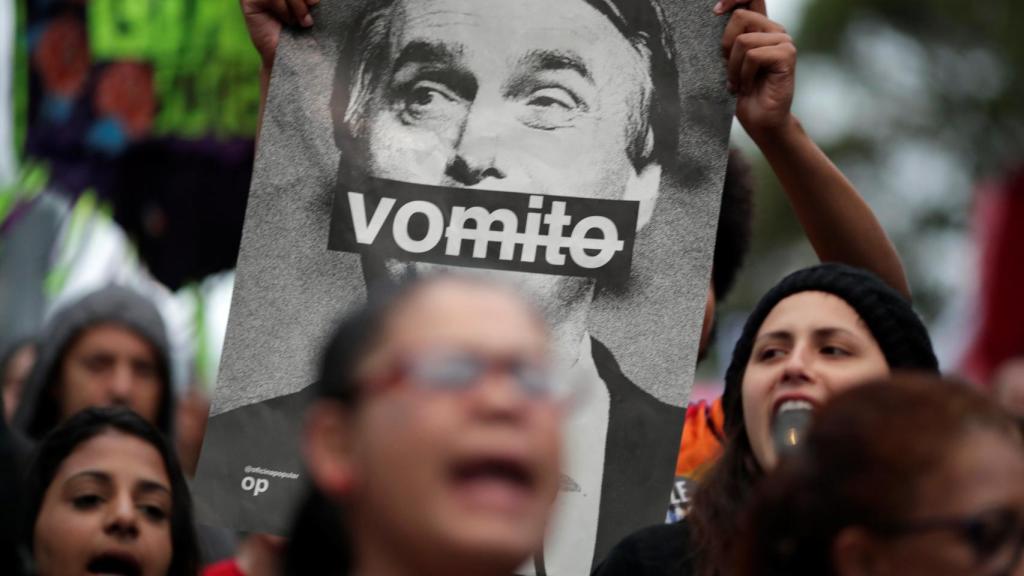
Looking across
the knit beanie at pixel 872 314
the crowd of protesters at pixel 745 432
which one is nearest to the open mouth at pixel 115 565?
the crowd of protesters at pixel 745 432

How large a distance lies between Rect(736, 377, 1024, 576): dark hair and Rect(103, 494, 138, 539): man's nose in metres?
1.74

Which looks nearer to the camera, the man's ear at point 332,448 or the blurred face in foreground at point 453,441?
the blurred face in foreground at point 453,441

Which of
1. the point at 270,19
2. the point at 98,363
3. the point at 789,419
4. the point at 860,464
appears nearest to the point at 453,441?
the point at 860,464

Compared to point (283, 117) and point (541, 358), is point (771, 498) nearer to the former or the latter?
point (541, 358)

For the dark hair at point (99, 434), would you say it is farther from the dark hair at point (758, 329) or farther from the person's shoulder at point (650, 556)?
the dark hair at point (758, 329)

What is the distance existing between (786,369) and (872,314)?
0.68 ft

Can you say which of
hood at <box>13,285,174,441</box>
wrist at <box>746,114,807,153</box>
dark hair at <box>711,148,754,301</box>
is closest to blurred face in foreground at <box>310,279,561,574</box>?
wrist at <box>746,114,807,153</box>

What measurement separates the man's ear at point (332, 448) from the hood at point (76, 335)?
9.22 ft

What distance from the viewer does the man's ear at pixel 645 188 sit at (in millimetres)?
3469

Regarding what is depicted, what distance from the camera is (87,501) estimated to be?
3977mm

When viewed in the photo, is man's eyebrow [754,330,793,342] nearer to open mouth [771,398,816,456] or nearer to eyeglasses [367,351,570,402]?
open mouth [771,398,816,456]

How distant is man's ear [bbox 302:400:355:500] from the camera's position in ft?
7.69

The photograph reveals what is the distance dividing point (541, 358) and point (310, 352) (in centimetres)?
124

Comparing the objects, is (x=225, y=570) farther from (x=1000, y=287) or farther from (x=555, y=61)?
(x=1000, y=287)
